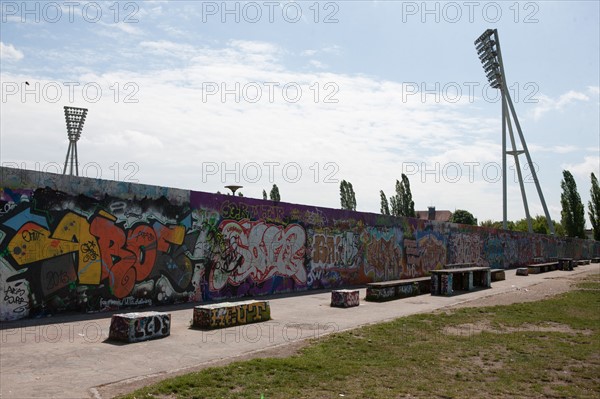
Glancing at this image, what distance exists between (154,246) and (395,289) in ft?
23.6

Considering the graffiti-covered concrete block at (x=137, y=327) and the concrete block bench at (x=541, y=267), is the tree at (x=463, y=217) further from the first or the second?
the graffiti-covered concrete block at (x=137, y=327)

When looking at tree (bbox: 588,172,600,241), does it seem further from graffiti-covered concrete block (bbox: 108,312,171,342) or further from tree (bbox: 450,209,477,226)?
graffiti-covered concrete block (bbox: 108,312,171,342)

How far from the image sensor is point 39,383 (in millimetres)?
5715

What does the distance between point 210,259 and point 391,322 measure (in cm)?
585

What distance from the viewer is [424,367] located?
669 cm

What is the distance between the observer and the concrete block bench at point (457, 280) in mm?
16833

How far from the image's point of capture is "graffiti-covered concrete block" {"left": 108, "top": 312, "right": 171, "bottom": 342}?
8.06 metres

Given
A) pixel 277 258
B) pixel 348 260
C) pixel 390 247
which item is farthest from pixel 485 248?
pixel 277 258

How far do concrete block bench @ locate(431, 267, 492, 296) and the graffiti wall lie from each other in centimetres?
369

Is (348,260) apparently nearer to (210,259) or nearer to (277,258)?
(277,258)

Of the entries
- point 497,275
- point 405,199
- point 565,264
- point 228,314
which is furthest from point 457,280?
point 405,199

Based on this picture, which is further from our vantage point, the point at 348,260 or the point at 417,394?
the point at 348,260

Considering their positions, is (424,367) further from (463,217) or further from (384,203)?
(463,217)

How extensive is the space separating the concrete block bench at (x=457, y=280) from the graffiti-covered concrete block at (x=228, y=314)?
8.17 metres
